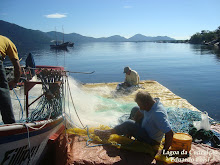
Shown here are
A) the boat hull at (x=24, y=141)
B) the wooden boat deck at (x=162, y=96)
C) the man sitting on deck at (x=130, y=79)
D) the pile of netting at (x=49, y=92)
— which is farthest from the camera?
the man sitting on deck at (x=130, y=79)

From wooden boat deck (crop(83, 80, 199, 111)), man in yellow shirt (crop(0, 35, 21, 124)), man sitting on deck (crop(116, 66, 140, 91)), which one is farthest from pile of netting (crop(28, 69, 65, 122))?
man sitting on deck (crop(116, 66, 140, 91))

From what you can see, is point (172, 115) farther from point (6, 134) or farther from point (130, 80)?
point (6, 134)

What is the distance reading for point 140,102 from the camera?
3266mm

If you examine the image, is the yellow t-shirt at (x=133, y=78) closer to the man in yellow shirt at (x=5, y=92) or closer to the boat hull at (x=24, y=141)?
the boat hull at (x=24, y=141)

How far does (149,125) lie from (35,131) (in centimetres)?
194

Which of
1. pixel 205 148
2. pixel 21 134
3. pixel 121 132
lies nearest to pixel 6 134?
pixel 21 134

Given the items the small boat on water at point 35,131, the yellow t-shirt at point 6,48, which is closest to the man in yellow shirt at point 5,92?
the yellow t-shirt at point 6,48

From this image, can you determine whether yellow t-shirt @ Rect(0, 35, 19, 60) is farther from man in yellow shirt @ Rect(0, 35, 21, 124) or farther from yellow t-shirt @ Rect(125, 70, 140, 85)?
yellow t-shirt @ Rect(125, 70, 140, 85)

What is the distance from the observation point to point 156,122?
320cm

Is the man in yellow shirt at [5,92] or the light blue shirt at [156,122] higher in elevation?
the man in yellow shirt at [5,92]

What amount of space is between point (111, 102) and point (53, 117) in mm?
3528

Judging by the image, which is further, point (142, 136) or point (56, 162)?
point (56, 162)

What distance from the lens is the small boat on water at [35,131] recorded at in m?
2.83

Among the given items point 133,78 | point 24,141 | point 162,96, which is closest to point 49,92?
point 24,141
